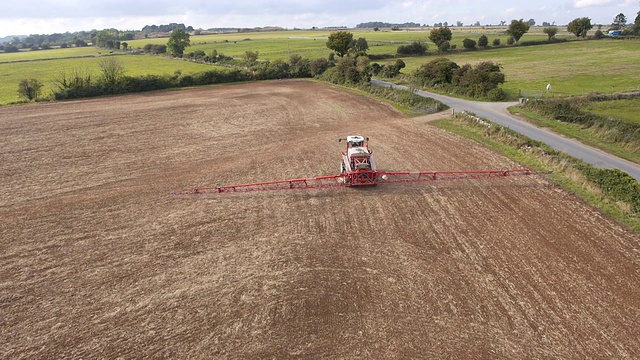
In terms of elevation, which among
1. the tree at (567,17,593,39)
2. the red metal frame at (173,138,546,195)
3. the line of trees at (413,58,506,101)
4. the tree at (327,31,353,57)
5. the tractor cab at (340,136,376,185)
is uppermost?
the tree at (567,17,593,39)

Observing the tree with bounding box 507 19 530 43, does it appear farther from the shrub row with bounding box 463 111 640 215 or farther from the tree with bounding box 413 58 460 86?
the shrub row with bounding box 463 111 640 215

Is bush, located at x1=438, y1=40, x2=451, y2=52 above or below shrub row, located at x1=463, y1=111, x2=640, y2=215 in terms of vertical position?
above

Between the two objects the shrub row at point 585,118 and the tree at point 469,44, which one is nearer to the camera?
the shrub row at point 585,118

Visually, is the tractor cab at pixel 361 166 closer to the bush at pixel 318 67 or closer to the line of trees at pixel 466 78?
the line of trees at pixel 466 78

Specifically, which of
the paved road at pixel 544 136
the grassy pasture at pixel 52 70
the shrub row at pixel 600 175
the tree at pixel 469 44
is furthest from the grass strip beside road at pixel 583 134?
the tree at pixel 469 44

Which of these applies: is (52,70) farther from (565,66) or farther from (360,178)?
(565,66)

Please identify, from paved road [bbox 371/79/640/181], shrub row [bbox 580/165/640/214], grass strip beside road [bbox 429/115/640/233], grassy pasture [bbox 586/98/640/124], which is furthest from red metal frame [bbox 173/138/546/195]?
grassy pasture [bbox 586/98/640/124]
